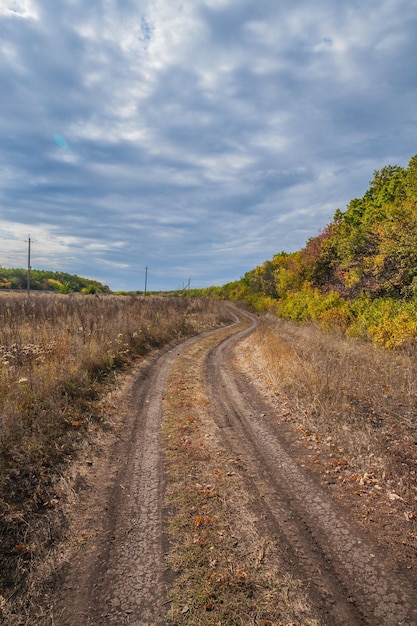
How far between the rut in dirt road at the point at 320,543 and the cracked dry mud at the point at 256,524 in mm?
11

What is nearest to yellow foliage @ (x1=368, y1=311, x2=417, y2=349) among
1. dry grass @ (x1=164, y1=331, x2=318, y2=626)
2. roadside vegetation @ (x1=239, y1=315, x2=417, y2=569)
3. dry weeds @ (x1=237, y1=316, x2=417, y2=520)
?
roadside vegetation @ (x1=239, y1=315, x2=417, y2=569)

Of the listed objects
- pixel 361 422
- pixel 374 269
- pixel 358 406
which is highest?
pixel 374 269

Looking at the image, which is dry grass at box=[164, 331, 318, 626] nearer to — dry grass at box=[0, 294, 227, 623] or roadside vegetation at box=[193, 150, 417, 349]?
dry grass at box=[0, 294, 227, 623]

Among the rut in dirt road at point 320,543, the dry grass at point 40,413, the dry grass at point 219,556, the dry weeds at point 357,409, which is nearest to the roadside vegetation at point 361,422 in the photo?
the dry weeds at point 357,409

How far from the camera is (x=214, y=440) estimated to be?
6.70 meters

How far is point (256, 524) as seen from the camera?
4.23 meters

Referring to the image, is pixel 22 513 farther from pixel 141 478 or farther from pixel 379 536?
pixel 379 536

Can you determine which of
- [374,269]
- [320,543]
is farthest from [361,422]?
[374,269]

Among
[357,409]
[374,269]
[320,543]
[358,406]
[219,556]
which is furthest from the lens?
[374,269]

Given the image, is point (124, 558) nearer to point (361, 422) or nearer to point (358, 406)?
point (361, 422)

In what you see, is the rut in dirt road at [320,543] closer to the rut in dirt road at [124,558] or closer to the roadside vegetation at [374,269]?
the rut in dirt road at [124,558]

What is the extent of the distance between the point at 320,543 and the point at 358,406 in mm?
4568

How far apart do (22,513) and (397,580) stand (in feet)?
15.8

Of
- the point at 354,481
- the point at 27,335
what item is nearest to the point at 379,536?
the point at 354,481
